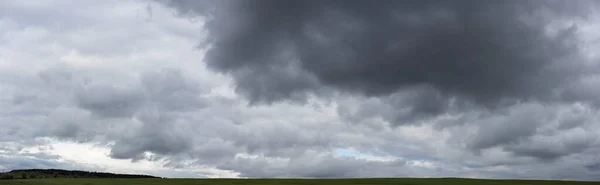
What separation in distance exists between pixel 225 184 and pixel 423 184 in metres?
49.9

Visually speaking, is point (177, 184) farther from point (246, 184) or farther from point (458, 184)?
point (458, 184)

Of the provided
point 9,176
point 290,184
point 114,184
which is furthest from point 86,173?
point 290,184

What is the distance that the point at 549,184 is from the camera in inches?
4683

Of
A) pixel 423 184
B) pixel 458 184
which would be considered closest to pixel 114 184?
pixel 423 184

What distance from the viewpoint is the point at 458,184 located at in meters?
122

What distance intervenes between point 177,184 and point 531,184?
85796 mm

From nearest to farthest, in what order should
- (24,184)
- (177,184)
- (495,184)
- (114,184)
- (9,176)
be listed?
(24,184)
(114,184)
(9,176)
(177,184)
(495,184)

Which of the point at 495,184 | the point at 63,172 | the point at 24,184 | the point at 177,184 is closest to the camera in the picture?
the point at 24,184

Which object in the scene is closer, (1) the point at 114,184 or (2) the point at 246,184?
(1) the point at 114,184

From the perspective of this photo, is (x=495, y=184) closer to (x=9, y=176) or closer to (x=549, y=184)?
(x=549, y=184)

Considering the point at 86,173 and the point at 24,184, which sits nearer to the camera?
the point at 24,184

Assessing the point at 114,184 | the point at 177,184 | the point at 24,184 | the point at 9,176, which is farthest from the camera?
the point at 177,184

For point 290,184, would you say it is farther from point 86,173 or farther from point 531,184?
point 86,173

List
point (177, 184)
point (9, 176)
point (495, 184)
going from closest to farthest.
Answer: point (9, 176) < point (177, 184) < point (495, 184)
